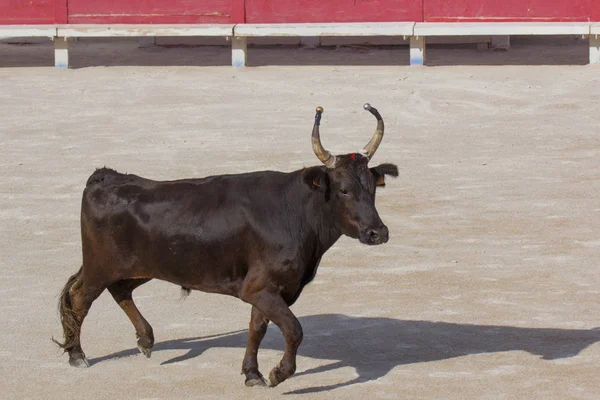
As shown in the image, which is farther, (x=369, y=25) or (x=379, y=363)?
(x=369, y=25)

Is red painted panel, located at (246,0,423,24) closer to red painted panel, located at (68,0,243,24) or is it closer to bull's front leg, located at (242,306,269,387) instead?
red painted panel, located at (68,0,243,24)

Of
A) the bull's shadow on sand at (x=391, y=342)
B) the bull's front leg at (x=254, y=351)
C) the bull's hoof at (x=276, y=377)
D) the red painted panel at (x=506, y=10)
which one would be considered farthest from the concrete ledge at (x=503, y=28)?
the bull's hoof at (x=276, y=377)

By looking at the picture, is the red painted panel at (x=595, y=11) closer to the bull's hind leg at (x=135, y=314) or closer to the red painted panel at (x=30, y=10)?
Answer: the red painted panel at (x=30, y=10)

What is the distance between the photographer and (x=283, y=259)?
22.5 ft

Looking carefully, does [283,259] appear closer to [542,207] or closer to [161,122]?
[542,207]

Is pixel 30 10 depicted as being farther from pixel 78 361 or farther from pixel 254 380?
pixel 254 380

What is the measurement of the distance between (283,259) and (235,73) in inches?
400

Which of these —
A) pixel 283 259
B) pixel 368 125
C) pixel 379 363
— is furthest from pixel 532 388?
pixel 368 125

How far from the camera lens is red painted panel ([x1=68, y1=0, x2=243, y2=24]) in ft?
57.5

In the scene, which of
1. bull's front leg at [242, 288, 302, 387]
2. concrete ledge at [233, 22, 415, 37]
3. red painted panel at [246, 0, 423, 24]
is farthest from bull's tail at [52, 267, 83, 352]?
red painted panel at [246, 0, 423, 24]

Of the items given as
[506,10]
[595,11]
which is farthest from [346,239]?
[595,11]

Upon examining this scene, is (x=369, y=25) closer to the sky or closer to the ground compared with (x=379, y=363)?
closer to the sky

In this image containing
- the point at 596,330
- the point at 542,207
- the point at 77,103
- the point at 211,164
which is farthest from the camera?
the point at 77,103

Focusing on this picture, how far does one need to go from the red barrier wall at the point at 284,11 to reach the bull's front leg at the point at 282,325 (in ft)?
35.0
